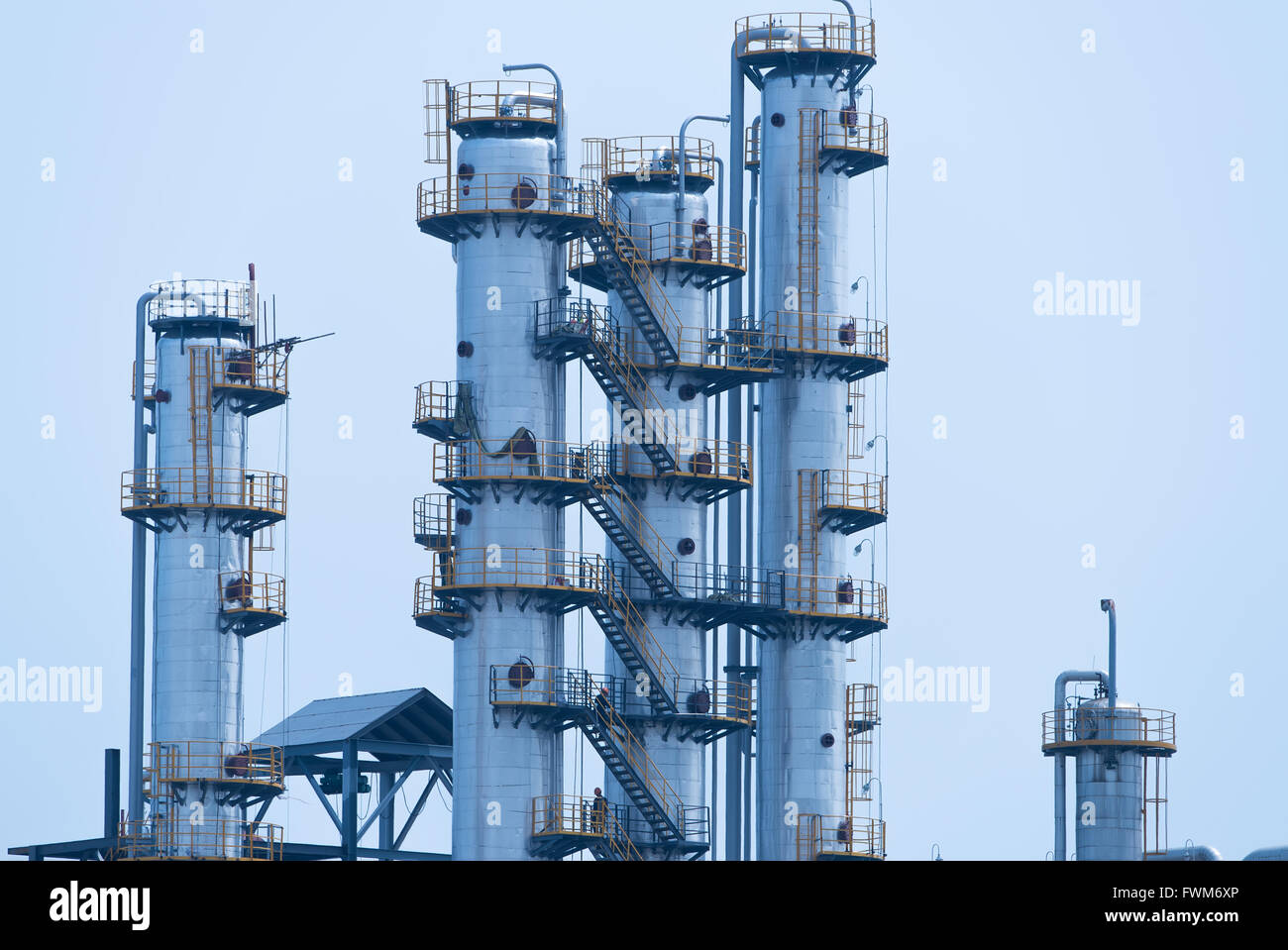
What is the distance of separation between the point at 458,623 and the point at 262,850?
11.0m

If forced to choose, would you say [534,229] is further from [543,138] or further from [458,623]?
[458,623]

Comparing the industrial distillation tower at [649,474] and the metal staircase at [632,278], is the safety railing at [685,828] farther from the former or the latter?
the metal staircase at [632,278]

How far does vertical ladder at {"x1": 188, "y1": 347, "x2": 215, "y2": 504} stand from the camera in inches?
3396

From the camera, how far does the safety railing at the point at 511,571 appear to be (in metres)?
75.9

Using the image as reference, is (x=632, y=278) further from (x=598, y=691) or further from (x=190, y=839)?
(x=190, y=839)

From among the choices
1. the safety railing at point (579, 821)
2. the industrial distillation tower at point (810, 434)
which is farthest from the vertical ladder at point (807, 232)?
the safety railing at point (579, 821)

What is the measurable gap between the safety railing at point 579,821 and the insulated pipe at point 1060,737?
1497cm

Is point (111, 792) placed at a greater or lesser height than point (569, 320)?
lesser

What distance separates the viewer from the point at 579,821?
Answer: 75688mm

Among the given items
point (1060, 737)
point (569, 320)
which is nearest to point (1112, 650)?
point (1060, 737)

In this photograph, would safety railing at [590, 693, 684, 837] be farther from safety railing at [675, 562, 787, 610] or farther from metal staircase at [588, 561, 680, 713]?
safety railing at [675, 562, 787, 610]

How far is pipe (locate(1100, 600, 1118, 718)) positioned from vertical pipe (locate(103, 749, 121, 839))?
2997cm

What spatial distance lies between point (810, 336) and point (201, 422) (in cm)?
1924

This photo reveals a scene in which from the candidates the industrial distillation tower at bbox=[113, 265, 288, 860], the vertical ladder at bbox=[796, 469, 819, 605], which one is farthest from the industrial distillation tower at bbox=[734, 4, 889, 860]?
the industrial distillation tower at bbox=[113, 265, 288, 860]
